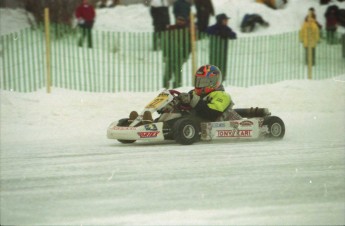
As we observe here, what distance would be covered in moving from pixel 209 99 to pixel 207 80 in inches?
13.5

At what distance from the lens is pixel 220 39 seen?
56.1 feet

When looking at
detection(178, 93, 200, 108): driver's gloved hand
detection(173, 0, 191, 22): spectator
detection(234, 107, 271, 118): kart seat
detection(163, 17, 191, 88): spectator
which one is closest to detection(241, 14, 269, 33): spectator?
detection(173, 0, 191, 22): spectator

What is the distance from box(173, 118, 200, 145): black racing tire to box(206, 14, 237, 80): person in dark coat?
6625 millimetres

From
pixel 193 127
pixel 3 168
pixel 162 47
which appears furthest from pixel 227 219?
pixel 162 47

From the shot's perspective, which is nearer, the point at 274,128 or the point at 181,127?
the point at 181,127

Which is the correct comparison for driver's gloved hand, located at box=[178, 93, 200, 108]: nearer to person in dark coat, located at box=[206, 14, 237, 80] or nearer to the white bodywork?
the white bodywork

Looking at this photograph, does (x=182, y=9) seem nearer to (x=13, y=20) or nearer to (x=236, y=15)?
(x=13, y=20)

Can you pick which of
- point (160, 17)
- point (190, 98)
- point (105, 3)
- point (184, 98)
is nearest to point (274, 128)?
point (190, 98)

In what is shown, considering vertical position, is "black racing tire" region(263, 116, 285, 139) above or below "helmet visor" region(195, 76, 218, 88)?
below

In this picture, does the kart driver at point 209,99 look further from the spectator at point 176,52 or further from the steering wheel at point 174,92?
the spectator at point 176,52

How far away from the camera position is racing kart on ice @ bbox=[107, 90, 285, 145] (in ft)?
34.0

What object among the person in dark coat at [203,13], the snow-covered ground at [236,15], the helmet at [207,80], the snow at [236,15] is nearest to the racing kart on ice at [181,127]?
the helmet at [207,80]

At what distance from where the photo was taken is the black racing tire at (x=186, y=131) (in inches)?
405

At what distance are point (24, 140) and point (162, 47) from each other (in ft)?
18.7
